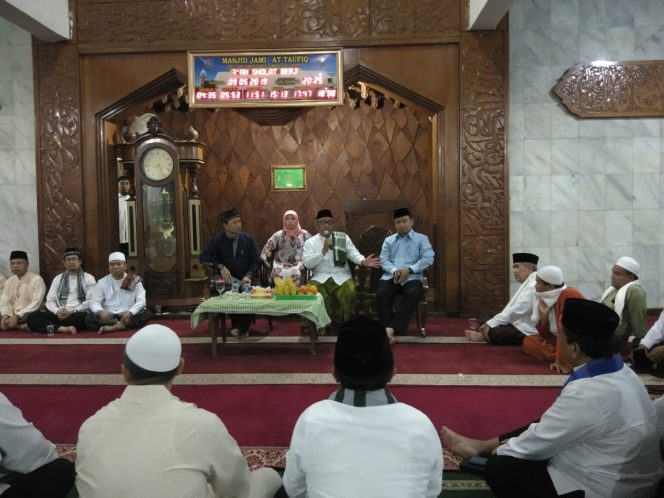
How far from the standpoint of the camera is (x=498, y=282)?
229 inches

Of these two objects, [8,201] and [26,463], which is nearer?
[26,463]

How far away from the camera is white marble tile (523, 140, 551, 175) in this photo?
19.2 feet

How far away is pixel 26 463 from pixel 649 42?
6.50 meters

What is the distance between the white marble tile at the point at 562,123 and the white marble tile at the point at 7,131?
5845 millimetres

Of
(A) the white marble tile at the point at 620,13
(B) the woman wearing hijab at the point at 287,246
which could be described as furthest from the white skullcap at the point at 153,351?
(A) the white marble tile at the point at 620,13

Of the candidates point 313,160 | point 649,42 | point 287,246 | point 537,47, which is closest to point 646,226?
point 649,42

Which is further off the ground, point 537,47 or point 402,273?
point 537,47

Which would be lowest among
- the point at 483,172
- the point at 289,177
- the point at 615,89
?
the point at 483,172

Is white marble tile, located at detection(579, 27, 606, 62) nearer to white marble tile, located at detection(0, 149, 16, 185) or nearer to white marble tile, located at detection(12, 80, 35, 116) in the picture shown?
white marble tile, located at detection(12, 80, 35, 116)

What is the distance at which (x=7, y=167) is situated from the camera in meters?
6.15

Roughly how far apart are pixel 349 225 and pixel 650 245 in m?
3.28

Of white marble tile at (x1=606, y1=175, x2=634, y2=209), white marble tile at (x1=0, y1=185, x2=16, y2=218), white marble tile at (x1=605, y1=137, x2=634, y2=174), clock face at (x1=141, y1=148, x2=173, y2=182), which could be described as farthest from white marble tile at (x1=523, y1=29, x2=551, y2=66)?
white marble tile at (x1=0, y1=185, x2=16, y2=218)

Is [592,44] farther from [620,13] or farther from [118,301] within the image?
[118,301]

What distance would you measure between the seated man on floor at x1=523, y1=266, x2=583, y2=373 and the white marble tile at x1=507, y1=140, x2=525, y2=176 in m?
2.11
